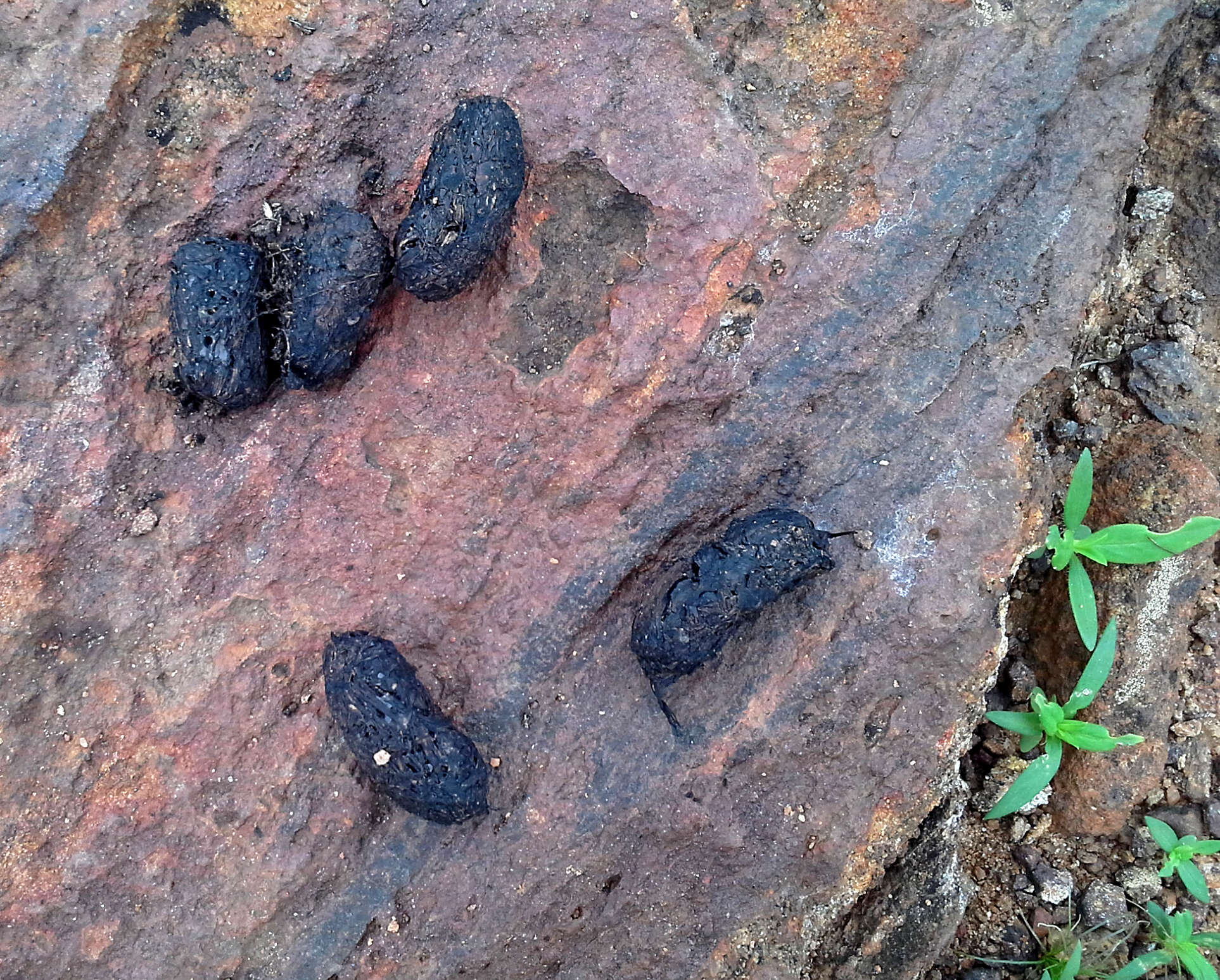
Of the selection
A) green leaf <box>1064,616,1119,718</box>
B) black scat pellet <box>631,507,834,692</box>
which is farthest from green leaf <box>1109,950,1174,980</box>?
black scat pellet <box>631,507,834,692</box>

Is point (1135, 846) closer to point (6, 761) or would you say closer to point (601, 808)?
point (601, 808)

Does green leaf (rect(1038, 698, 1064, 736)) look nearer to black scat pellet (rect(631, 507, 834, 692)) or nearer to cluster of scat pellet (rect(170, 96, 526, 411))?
black scat pellet (rect(631, 507, 834, 692))

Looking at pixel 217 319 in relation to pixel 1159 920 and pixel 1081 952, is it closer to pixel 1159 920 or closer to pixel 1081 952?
pixel 1081 952

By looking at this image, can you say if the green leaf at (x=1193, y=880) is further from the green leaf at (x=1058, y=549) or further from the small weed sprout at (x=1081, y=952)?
the green leaf at (x=1058, y=549)

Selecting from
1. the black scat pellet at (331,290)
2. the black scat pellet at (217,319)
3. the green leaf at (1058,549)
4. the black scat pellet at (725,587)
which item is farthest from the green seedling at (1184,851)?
the black scat pellet at (217,319)

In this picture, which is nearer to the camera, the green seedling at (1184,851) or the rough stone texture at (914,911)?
the rough stone texture at (914,911)

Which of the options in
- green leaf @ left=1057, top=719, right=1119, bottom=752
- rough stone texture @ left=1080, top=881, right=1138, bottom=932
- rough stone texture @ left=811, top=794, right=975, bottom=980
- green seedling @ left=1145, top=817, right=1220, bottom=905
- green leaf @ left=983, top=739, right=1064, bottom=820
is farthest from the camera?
rough stone texture @ left=1080, top=881, right=1138, bottom=932

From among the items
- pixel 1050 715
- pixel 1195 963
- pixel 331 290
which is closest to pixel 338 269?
pixel 331 290
